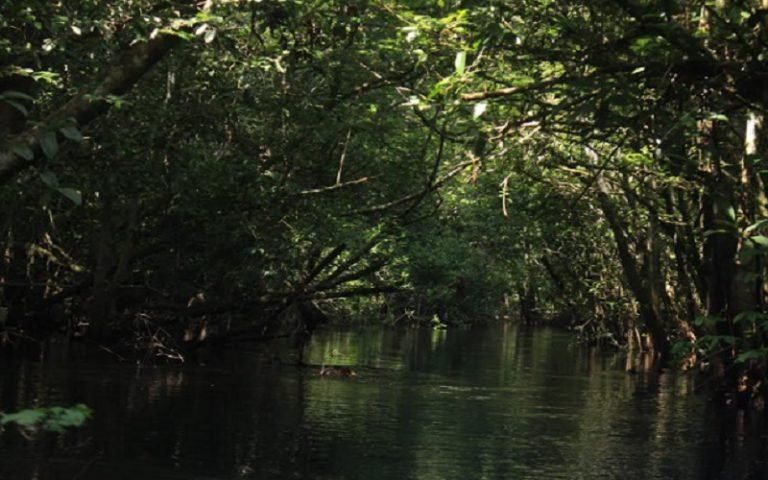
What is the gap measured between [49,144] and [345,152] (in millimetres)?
12836

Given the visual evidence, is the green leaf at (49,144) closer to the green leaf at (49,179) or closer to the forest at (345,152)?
the forest at (345,152)

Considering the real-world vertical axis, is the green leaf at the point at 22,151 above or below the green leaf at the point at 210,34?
below

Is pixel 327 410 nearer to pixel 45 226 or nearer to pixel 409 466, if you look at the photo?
pixel 409 466

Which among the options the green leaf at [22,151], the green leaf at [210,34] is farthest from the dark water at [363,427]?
the green leaf at [22,151]

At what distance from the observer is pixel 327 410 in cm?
1616

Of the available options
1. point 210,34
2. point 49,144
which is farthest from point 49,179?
point 210,34

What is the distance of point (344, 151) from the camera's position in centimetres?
1711

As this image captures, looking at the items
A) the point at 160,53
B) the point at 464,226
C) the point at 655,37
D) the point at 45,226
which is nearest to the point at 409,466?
the point at 655,37

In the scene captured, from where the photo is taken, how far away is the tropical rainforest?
26.7 feet

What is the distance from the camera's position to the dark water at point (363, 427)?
11578 mm

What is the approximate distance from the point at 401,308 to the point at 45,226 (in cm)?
4322

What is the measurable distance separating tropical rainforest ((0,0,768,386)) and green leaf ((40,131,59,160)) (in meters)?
0.02

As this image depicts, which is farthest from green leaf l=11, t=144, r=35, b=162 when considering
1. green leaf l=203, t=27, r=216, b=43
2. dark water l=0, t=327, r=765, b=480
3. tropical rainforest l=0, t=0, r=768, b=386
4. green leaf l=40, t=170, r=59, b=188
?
dark water l=0, t=327, r=765, b=480

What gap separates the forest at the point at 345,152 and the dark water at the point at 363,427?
1.54 meters
